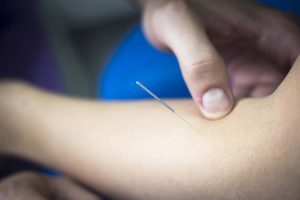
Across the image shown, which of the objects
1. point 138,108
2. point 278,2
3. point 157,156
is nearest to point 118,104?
point 138,108

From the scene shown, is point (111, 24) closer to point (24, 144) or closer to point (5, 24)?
point (5, 24)

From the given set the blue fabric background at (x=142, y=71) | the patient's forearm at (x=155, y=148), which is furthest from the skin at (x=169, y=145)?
the blue fabric background at (x=142, y=71)

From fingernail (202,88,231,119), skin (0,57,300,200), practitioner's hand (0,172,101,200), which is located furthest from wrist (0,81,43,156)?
fingernail (202,88,231,119)

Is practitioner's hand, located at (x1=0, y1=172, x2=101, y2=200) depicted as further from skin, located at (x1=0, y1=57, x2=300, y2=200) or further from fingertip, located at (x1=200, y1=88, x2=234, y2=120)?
fingertip, located at (x1=200, y1=88, x2=234, y2=120)

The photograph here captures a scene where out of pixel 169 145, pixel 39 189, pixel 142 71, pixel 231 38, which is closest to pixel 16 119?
pixel 39 189

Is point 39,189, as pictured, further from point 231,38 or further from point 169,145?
point 231,38

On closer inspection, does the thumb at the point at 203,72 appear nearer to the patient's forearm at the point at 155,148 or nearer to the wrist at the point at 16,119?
the patient's forearm at the point at 155,148
